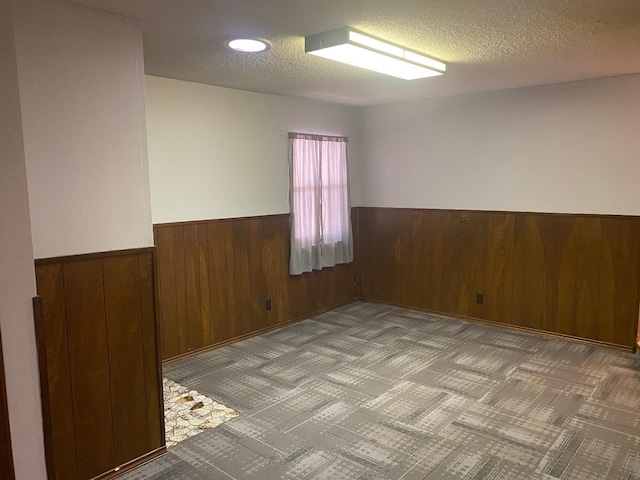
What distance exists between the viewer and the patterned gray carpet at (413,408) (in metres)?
2.57

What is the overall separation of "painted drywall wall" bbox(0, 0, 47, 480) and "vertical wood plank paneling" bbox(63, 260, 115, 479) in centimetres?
19

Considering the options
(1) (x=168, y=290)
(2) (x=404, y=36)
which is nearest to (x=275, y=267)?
(1) (x=168, y=290)

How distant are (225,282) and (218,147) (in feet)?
4.19

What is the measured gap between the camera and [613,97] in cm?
414

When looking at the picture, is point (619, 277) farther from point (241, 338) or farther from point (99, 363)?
point (99, 363)

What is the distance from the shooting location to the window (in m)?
5.09

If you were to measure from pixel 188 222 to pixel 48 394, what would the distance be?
7.14 feet

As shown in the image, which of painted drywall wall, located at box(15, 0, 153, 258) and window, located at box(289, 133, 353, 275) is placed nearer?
painted drywall wall, located at box(15, 0, 153, 258)

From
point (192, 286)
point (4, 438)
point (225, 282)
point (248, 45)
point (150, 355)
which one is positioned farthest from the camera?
point (225, 282)

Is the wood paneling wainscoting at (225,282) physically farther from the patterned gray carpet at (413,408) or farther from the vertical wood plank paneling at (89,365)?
the vertical wood plank paneling at (89,365)

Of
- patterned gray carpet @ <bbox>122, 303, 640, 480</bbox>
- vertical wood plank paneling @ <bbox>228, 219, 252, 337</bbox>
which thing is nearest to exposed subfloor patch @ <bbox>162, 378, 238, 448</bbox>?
patterned gray carpet @ <bbox>122, 303, 640, 480</bbox>

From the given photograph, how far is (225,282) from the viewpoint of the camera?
4.50m

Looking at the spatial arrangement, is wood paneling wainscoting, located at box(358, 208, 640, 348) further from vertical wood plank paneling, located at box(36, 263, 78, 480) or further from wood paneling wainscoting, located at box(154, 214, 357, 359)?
vertical wood plank paneling, located at box(36, 263, 78, 480)

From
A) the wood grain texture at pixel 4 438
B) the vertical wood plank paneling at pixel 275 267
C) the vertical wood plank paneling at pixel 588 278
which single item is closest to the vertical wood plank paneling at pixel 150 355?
the wood grain texture at pixel 4 438
